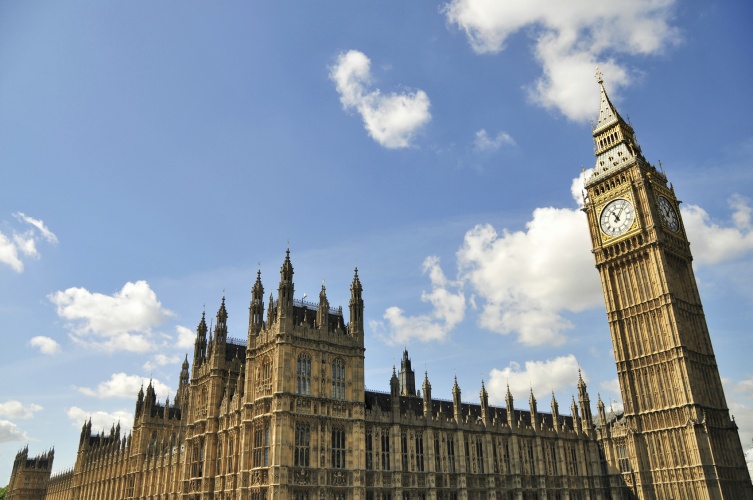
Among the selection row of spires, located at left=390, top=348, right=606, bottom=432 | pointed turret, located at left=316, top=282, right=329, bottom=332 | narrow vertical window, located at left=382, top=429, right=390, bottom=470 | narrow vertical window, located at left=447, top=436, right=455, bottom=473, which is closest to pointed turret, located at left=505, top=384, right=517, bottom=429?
row of spires, located at left=390, top=348, right=606, bottom=432

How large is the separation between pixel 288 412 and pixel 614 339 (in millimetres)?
A: 51738

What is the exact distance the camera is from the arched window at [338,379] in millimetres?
64569

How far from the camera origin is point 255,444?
62.4 metres

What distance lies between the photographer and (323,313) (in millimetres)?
66438

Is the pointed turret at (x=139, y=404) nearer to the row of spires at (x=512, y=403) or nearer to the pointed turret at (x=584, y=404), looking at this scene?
the row of spires at (x=512, y=403)

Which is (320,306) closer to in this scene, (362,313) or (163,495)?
(362,313)

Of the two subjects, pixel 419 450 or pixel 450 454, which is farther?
pixel 450 454

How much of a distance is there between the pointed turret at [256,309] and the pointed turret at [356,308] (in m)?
10.3

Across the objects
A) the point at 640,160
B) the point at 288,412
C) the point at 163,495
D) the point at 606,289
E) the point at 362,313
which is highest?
the point at 640,160

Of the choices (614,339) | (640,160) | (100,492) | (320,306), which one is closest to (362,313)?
(320,306)

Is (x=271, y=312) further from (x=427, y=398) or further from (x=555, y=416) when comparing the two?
(x=555, y=416)

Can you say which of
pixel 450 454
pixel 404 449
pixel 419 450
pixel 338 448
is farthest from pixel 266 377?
pixel 450 454

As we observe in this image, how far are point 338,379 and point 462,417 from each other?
1853 cm

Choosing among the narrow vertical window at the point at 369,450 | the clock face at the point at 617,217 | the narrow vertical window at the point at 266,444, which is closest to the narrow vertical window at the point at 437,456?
the narrow vertical window at the point at 369,450
